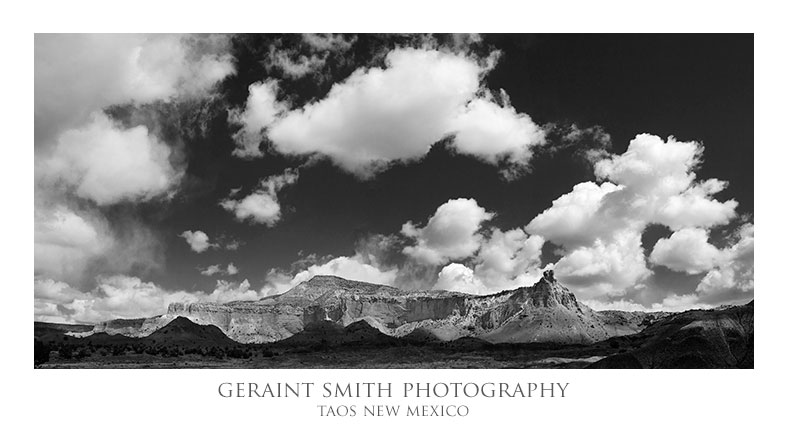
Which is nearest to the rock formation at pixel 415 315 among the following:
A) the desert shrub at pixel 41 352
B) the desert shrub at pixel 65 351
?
the desert shrub at pixel 65 351

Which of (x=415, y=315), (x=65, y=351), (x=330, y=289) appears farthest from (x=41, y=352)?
(x=330, y=289)

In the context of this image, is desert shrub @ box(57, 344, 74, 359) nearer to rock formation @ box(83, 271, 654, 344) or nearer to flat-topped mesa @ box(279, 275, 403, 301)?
rock formation @ box(83, 271, 654, 344)

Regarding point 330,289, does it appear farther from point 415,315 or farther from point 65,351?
point 65,351

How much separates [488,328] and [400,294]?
1169 inches

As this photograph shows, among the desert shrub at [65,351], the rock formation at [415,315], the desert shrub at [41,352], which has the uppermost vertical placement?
the desert shrub at [41,352]

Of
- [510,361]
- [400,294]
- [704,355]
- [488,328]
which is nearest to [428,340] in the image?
[488,328]

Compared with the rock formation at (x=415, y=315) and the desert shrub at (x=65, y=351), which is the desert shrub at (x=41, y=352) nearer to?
the desert shrub at (x=65, y=351)

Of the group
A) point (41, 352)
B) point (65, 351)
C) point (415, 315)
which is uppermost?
point (41, 352)

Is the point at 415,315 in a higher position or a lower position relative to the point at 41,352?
lower

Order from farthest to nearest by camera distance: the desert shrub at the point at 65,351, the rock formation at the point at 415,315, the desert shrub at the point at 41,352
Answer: the rock formation at the point at 415,315 → the desert shrub at the point at 65,351 → the desert shrub at the point at 41,352

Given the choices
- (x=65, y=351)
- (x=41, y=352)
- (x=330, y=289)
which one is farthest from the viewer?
(x=330, y=289)

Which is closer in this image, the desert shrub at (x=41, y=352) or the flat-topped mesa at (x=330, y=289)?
the desert shrub at (x=41, y=352)

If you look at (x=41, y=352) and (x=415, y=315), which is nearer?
(x=41, y=352)
